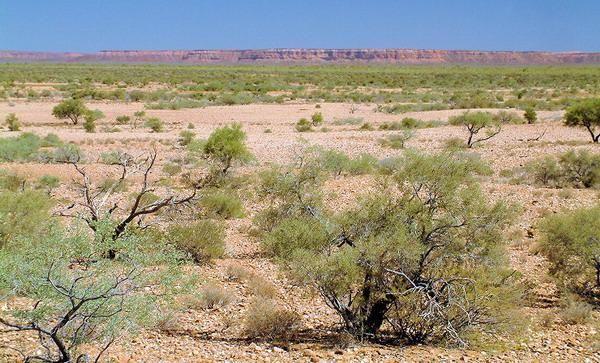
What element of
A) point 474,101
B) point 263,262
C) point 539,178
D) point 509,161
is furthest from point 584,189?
point 474,101

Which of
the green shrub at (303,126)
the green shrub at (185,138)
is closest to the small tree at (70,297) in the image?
the green shrub at (185,138)

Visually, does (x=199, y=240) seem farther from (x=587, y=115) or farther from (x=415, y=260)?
(x=587, y=115)

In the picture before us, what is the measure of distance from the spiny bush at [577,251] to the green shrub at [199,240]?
636cm

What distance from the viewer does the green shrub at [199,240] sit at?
11.9m

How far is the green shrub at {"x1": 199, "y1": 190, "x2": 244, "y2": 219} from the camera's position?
1549 cm

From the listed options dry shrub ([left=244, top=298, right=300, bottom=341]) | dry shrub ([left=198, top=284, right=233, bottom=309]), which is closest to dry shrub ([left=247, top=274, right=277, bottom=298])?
dry shrub ([left=198, top=284, right=233, bottom=309])

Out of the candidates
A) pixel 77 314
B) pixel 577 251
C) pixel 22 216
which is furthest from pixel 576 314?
pixel 22 216

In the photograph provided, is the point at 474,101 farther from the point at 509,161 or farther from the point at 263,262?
the point at 263,262

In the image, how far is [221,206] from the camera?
15.7 metres

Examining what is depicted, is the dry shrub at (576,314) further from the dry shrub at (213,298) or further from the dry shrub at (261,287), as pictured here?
the dry shrub at (213,298)

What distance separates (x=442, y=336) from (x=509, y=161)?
52.5 feet

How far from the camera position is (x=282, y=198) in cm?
1336

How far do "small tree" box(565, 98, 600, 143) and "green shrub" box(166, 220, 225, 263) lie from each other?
815 inches

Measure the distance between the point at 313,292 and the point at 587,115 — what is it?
924 inches
